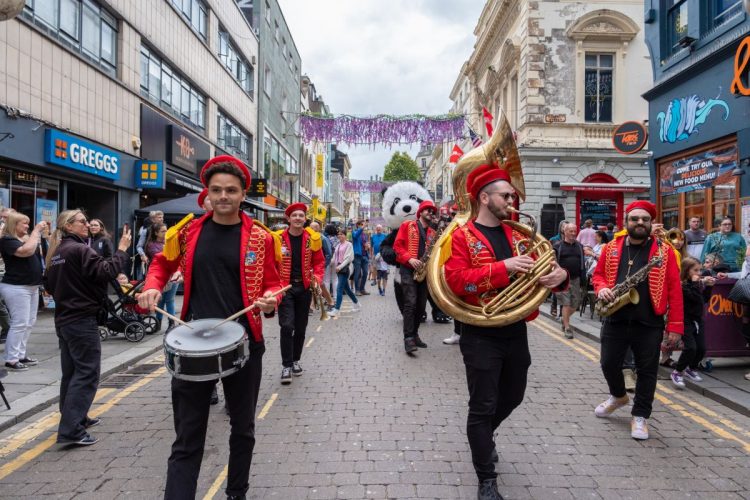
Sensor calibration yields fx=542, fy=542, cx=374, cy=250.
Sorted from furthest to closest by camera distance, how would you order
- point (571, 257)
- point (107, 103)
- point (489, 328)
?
point (107, 103)
point (571, 257)
point (489, 328)

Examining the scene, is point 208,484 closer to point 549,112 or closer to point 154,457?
point 154,457

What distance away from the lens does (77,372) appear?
432 centimetres

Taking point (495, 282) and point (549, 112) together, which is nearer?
point (495, 282)

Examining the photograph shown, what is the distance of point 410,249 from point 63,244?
14.5 feet

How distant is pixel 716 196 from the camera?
10820mm

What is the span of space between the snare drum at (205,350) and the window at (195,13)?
58.4 feet

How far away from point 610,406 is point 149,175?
44.6 ft

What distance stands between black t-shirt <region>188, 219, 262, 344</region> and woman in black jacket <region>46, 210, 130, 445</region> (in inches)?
61.3

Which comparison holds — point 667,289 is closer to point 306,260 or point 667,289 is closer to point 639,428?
point 639,428

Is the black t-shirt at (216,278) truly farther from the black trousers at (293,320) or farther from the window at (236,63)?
the window at (236,63)

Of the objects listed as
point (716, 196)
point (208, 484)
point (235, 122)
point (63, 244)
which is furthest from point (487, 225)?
point (235, 122)

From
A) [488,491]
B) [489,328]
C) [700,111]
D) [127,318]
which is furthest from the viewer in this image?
[700,111]

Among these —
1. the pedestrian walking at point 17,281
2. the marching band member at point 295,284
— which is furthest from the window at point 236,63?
the marching band member at point 295,284

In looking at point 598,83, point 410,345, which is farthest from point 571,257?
point 598,83
